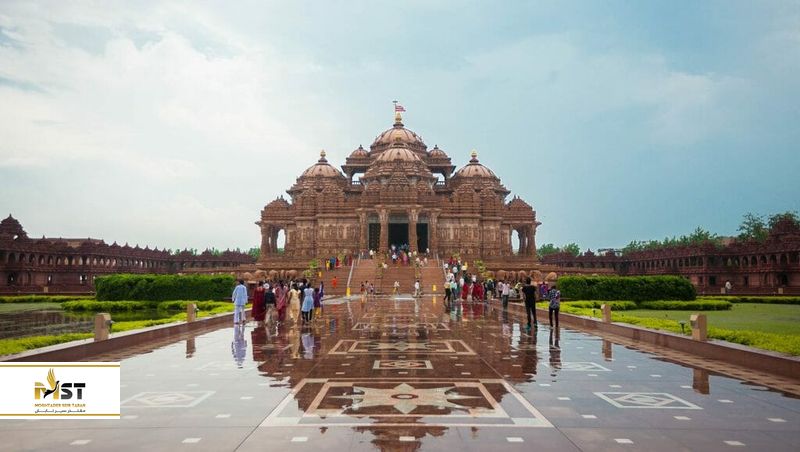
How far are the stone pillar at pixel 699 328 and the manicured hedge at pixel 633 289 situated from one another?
22793 millimetres

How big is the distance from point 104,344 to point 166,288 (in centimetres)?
2550

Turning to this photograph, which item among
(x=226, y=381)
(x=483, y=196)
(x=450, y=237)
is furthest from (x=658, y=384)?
(x=483, y=196)

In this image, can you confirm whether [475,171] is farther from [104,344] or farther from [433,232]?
[104,344]

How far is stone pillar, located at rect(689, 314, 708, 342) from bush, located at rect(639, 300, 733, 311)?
64.0 feet

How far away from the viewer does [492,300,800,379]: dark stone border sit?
12.4m

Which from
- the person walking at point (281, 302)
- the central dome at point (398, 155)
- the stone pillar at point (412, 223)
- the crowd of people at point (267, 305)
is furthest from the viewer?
the central dome at point (398, 155)

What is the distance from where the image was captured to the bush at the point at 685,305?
3428 centimetres

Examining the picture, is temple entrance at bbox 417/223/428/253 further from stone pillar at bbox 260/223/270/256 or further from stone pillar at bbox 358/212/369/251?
stone pillar at bbox 260/223/270/256

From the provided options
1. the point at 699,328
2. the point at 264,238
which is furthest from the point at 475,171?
the point at 699,328

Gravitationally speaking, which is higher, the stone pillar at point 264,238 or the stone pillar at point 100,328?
the stone pillar at point 264,238

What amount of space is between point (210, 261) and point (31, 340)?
75.1 metres

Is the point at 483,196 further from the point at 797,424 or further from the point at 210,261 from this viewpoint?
the point at 797,424

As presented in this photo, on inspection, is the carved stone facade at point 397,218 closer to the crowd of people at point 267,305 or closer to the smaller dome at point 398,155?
the smaller dome at point 398,155

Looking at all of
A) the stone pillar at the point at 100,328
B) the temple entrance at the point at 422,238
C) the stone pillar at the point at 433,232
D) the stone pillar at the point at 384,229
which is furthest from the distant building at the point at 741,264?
the stone pillar at the point at 100,328
